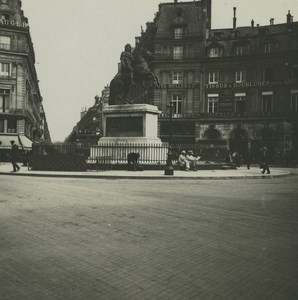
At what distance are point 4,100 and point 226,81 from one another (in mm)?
28726

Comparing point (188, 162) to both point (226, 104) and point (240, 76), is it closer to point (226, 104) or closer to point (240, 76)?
point (226, 104)

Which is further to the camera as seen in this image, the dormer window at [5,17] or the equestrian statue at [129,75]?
the dormer window at [5,17]

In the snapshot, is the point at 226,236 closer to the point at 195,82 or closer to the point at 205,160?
the point at 205,160

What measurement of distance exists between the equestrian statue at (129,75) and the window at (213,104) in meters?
29.3

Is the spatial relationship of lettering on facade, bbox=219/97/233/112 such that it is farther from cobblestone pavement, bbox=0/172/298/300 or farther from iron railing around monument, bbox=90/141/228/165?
cobblestone pavement, bbox=0/172/298/300

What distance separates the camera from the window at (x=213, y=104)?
5475 cm

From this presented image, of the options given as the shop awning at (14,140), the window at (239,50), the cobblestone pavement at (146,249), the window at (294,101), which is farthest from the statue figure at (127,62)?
the window at (239,50)

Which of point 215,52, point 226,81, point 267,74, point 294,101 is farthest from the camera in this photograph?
point 215,52

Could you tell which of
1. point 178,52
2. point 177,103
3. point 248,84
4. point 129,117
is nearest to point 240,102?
point 248,84

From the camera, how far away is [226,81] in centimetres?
5481

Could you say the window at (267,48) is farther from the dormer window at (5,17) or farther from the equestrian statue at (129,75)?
the dormer window at (5,17)

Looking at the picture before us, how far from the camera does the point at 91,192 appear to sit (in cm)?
1307

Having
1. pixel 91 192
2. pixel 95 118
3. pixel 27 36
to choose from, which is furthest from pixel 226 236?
pixel 95 118

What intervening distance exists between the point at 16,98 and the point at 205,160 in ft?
97.7
